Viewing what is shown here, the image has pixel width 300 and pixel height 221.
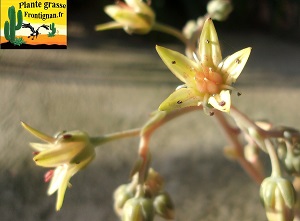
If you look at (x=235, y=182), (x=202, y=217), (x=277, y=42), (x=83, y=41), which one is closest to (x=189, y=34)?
(x=202, y=217)

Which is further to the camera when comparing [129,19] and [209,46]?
[129,19]

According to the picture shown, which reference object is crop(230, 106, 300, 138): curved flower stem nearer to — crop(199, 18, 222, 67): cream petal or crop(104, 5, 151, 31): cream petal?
crop(199, 18, 222, 67): cream petal

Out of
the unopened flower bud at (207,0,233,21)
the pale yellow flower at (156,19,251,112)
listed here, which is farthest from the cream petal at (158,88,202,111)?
the unopened flower bud at (207,0,233,21)

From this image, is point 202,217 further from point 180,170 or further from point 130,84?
point 130,84

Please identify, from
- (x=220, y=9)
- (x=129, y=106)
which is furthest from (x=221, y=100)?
(x=129, y=106)

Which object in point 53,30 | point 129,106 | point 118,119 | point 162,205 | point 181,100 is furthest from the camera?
point 129,106

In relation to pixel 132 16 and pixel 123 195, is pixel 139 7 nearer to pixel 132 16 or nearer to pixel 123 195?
pixel 132 16

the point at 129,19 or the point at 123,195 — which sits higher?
the point at 129,19
